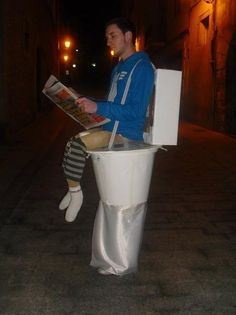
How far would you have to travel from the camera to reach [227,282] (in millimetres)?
3264

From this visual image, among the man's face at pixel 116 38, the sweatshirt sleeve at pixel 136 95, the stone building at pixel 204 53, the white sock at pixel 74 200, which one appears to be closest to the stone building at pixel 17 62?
the stone building at pixel 204 53

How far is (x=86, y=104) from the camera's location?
2.96 meters

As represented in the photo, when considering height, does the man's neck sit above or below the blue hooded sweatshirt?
above

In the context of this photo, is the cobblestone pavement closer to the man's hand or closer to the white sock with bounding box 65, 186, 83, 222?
the white sock with bounding box 65, 186, 83, 222

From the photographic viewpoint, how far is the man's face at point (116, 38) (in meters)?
3.31

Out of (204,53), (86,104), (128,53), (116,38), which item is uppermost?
A: (204,53)

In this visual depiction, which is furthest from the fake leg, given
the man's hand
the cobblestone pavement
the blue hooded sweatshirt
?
the cobblestone pavement

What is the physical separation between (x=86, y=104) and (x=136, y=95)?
38 centimetres

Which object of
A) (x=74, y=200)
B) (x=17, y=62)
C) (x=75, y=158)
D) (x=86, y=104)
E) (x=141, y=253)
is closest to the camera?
(x=86, y=104)

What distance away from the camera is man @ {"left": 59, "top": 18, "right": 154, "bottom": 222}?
122 inches

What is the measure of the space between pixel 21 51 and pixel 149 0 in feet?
55.4

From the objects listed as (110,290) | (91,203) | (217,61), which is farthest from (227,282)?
(217,61)

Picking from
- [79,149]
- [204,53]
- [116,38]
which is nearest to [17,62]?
[204,53]

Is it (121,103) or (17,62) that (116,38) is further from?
(17,62)
